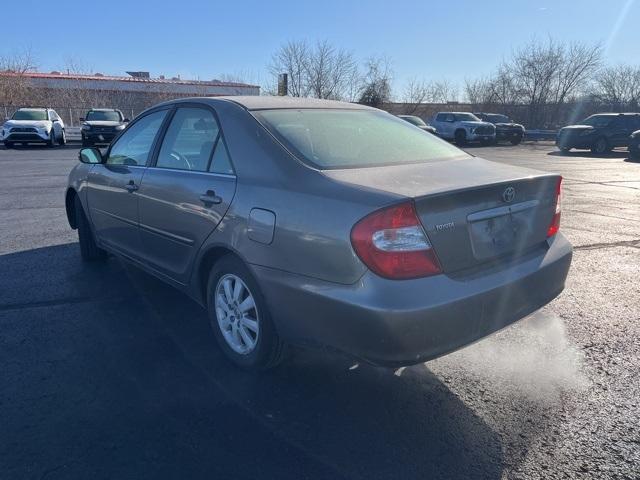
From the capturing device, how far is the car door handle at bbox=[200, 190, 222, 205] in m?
3.13

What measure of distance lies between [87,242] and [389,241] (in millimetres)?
3993

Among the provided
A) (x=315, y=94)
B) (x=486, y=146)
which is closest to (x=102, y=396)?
(x=486, y=146)

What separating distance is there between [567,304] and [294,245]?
2.78 m

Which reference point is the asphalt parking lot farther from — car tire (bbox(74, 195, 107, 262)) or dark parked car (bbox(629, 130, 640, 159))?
dark parked car (bbox(629, 130, 640, 159))

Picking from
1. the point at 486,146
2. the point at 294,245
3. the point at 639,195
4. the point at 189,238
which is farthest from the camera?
the point at 486,146

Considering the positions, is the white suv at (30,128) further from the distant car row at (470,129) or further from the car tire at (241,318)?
the car tire at (241,318)

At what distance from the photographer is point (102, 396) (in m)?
2.88

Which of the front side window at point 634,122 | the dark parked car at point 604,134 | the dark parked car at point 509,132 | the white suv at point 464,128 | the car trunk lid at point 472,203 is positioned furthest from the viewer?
the dark parked car at point 509,132

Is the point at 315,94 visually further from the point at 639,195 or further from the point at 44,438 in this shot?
the point at 44,438

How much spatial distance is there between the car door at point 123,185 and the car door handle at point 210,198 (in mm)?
1054

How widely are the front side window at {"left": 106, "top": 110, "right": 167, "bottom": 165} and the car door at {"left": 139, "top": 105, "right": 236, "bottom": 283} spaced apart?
242 mm

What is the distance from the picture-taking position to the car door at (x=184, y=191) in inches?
126

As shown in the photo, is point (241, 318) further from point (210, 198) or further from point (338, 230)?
point (338, 230)

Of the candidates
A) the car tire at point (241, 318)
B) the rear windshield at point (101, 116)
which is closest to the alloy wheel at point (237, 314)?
the car tire at point (241, 318)
